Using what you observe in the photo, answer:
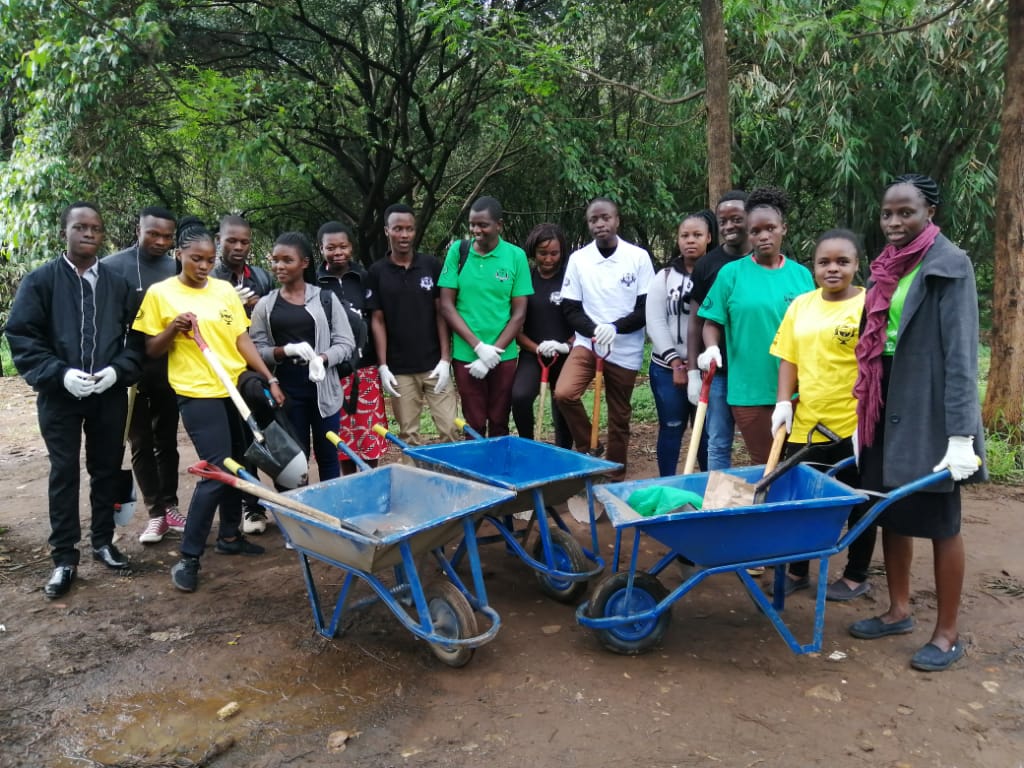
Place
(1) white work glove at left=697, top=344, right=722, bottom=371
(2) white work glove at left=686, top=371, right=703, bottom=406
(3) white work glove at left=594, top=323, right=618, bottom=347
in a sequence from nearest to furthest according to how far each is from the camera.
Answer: (1) white work glove at left=697, top=344, right=722, bottom=371, (2) white work glove at left=686, top=371, right=703, bottom=406, (3) white work glove at left=594, top=323, right=618, bottom=347

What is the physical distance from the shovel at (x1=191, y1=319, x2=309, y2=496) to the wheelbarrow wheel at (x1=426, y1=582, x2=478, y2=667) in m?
0.99

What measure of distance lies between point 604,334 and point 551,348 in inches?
14.6

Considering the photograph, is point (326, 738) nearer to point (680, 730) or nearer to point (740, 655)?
point (680, 730)

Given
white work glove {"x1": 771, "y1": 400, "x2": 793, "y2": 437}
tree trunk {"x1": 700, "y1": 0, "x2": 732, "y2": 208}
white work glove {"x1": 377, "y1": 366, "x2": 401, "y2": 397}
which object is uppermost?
tree trunk {"x1": 700, "y1": 0, "x2": 732, "y2": 208}

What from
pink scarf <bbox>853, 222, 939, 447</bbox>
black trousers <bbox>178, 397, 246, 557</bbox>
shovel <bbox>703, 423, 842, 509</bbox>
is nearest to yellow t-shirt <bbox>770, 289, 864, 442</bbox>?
shovel <bbox>703, 423, 842, 509</bbox>

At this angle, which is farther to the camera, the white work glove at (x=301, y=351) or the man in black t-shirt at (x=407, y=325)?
the man in black t-shirt at (x=407, y=325)

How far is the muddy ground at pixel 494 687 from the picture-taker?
264 centimetres

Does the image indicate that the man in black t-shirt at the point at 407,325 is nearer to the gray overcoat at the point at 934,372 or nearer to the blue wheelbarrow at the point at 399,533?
the blue wheelbarrow at the point at 399,533

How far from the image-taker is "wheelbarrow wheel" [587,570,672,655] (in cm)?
318

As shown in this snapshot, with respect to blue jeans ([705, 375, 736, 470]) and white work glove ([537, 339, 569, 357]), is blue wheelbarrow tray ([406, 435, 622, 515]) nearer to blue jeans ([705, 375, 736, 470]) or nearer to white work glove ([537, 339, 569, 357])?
blue jeans ([705, 375, 736, 470])

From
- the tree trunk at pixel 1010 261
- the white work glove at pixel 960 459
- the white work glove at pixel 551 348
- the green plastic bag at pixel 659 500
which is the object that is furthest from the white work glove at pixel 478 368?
the tree trunk at pixel 1010 261

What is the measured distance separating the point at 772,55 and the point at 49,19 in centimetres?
658

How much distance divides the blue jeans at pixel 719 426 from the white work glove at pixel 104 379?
300 cm

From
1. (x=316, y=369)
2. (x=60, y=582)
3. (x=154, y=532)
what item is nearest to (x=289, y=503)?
(x=316, y=369)
